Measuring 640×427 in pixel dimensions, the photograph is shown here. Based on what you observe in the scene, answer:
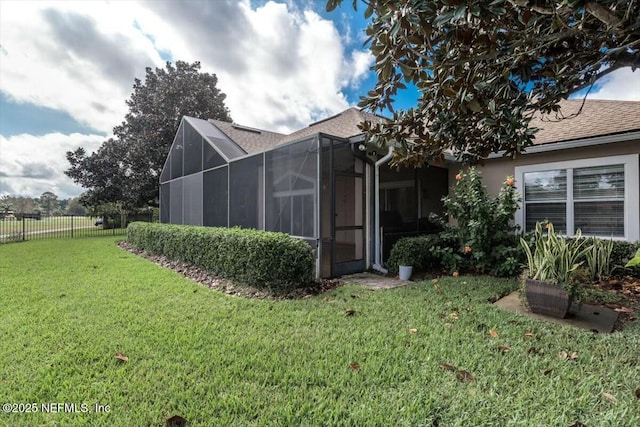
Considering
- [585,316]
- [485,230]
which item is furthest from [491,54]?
[485,230]

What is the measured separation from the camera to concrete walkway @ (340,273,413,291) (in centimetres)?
579

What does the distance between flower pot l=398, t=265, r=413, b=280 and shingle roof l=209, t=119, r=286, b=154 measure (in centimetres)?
658

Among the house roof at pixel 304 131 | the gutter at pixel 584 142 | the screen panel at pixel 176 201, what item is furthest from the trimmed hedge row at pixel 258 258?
the screen panel at pixel 176 201

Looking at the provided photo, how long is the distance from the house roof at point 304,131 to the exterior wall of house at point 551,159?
3195 millimetres

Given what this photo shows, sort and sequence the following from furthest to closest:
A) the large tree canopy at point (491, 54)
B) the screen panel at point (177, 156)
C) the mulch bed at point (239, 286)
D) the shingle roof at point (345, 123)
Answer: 1. the screen panel at point (177, 156)
2. the shingle roof at point (345, 123)
3. the mulch bed at point (239, 286)
4. the large tree canopy at point (491, 54)

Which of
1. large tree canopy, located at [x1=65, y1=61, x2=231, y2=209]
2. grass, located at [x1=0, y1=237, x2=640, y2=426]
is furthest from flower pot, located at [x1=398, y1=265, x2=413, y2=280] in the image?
large tree canopy, located at [x1=65, y1=61, x2=231, y2=209]

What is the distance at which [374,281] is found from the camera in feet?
20.4

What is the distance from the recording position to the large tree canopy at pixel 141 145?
18219 millimetres

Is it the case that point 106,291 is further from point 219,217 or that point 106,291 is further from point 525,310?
point 525,310

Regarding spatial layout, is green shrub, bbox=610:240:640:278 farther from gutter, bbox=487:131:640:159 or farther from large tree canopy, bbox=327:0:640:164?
large tree canopy, bbox=327:0:640:164

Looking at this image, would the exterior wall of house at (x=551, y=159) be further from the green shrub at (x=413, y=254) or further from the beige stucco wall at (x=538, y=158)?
the green shrub at (x=413, y=254)

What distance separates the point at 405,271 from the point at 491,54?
442cm

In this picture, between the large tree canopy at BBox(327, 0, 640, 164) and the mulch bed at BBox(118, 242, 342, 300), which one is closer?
the large tree canopy at BBox(327, 0, 640, 164)

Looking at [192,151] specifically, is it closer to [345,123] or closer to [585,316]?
[345,123]
